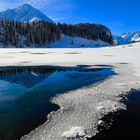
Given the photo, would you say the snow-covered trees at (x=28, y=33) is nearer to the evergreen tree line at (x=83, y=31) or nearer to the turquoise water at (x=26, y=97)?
the evergreen tree line at (x=83, y=31)

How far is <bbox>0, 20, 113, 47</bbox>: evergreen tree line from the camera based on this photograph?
13488 cm

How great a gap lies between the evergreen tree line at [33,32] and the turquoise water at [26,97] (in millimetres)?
111173

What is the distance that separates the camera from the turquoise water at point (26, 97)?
10688 millimetres

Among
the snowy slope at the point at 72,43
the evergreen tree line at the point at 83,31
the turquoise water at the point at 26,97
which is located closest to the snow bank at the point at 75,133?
the turquoise water at the point at 26,97

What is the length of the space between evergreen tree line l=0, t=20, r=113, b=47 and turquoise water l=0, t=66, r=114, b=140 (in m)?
111

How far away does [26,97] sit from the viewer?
15312 millimetres

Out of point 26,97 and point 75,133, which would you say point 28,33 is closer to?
point 26,97

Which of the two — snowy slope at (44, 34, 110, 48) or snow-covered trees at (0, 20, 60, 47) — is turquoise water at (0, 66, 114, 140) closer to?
snow-covered trees at (0, 20, 60, 47)

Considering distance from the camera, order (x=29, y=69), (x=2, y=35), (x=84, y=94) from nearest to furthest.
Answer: (x=84, y=94)
(x=29, y=69)
(x=2, y=35)

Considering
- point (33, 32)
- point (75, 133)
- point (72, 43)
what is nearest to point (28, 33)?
point (33, 32)

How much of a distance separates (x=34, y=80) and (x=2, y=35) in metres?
117

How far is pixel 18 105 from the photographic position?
13.6m

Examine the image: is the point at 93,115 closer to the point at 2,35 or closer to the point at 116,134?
the point at 116,134

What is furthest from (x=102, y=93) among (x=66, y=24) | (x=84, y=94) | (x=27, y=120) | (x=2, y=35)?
(x=66, y=24)
